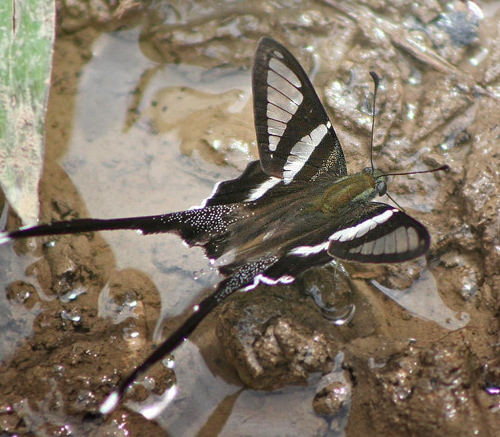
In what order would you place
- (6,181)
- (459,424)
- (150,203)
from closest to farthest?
1. (459,424)
2. (6,181)
3. (150,203)

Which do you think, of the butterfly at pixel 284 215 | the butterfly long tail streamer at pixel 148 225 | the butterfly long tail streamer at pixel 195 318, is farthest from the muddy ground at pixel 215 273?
the butterfly long tail streamer at pixel 148 225

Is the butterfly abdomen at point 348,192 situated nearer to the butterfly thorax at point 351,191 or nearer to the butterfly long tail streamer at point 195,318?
the butterfly thorax at point 351,191

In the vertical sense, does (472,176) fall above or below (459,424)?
above

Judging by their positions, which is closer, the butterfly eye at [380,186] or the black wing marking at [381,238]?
the black wing marking at [381,238]

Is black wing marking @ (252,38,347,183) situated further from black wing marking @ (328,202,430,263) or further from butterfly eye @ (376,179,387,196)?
black wing marking @ (328,202,430,263)

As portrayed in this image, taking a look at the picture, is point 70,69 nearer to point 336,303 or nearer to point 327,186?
point 327,186

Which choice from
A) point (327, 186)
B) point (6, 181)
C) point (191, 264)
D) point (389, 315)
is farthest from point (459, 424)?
point (6, 181)

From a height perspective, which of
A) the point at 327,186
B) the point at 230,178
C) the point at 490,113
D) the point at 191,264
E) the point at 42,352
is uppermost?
the point at 490,113

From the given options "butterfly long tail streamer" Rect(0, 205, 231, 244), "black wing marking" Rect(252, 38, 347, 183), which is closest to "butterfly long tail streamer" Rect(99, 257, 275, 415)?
"butterfly long tail streamer" Rect(0, 205, 231, 244)

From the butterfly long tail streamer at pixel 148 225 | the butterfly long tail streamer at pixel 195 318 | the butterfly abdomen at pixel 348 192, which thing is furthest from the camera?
the butterfly abdomen at pixel 348 192
